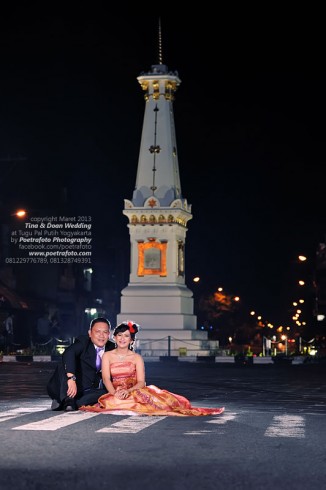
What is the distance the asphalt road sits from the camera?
784 cm

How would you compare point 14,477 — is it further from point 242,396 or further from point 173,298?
point 173,298

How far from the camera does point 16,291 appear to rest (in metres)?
77.9

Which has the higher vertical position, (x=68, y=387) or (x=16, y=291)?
(x=16, y=291)

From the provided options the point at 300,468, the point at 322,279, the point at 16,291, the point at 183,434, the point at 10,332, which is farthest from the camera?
the point at 322,279

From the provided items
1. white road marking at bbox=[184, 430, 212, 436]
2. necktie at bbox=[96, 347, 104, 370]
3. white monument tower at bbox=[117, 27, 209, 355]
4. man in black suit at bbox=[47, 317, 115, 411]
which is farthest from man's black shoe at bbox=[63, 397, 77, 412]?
white monument tower at bbox=[117, 27, 209, 355]

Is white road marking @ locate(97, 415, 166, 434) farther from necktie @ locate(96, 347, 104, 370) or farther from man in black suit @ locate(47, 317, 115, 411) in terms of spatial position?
necktie @ locate(96, 347, 104, 370)

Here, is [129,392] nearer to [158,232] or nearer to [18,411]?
[18,411]

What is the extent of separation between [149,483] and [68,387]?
22.5 ft

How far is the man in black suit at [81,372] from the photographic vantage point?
1451 cm

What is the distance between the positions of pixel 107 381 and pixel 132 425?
2.70m

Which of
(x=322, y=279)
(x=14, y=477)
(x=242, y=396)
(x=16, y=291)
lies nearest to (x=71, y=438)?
(x=14, y=477)

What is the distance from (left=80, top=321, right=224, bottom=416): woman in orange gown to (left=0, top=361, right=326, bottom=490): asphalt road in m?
0.51

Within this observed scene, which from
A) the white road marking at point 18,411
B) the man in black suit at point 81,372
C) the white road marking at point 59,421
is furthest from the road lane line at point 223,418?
the white road marking at point 18,411

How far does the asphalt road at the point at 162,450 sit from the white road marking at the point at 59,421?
0.01 meters
